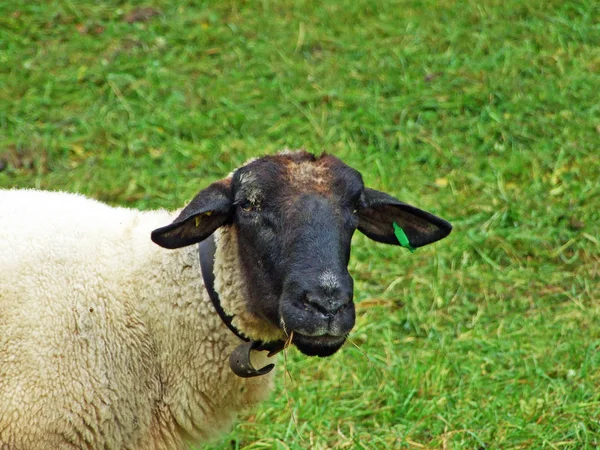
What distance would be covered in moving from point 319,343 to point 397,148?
4.44 metres

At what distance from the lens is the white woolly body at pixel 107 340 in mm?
3535

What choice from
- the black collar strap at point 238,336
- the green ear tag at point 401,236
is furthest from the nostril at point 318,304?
the green ear tag at point 401,236

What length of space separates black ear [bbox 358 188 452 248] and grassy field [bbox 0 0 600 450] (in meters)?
1.23

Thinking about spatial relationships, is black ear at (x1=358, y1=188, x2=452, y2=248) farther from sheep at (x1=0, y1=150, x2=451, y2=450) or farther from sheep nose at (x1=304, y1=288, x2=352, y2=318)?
sheep nose at (x1=304, y1=288, x2=352, y2=318)

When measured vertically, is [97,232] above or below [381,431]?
above

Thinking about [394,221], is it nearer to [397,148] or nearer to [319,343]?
[319,343]

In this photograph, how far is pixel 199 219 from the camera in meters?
3.62

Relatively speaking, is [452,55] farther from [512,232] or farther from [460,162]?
[512,232]

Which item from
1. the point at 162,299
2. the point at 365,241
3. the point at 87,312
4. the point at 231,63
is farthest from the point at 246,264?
the point at 231,63

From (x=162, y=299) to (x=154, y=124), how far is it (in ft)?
13.9

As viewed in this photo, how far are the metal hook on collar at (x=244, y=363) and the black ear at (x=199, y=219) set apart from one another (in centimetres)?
50

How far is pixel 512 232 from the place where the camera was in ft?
21.2

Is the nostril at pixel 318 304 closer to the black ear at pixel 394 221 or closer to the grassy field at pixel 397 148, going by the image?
the black ear at pixel 394 221

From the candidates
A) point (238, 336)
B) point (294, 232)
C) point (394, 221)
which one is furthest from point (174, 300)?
point (394, 221)
